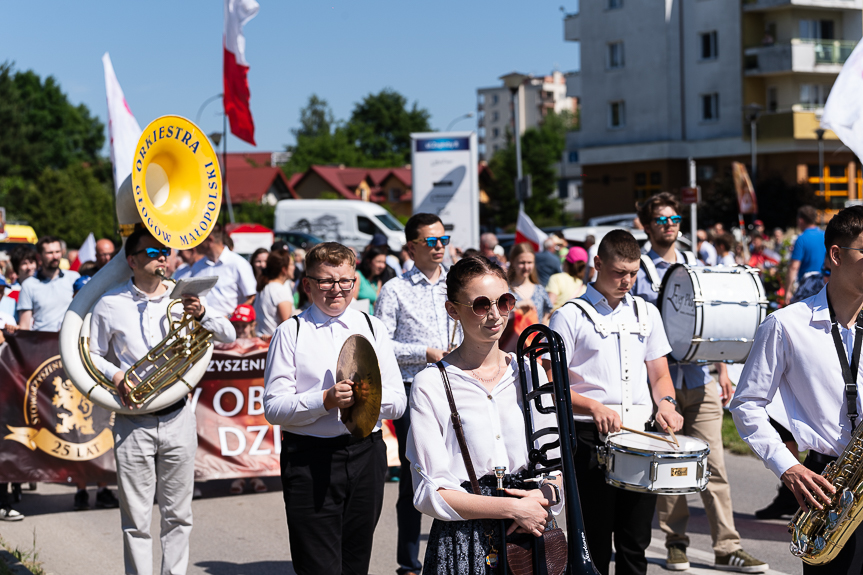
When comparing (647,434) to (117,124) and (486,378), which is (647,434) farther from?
(117,124)

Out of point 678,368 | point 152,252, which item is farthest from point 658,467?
point 152,252

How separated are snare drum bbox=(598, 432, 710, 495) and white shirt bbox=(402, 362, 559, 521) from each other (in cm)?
112

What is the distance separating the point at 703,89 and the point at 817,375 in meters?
42.8

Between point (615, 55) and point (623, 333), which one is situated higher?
point (615, 55)

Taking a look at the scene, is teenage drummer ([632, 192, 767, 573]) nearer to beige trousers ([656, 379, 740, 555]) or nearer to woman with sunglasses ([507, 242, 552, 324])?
beige trousers ([656, 379, 740, 555])

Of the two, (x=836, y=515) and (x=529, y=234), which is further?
(x=529, y=234)

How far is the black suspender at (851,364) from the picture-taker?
11.8 ft

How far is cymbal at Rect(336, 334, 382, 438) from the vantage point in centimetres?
384

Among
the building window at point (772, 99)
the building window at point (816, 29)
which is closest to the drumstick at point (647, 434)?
the building window at point (772, 99)

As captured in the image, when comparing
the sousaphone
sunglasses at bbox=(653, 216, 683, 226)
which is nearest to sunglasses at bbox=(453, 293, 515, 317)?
the sousaphone

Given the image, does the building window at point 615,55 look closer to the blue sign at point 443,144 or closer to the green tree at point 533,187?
the green tree at point 533,187

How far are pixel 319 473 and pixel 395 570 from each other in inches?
85.8

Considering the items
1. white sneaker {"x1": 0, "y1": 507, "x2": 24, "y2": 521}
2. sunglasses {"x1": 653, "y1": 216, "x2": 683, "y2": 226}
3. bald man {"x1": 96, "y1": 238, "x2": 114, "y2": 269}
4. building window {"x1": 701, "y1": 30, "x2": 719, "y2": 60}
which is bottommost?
white sneaker {"x1": 0, "y1": 507, "x2": 24, "y2": 521}

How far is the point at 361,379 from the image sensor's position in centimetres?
390
